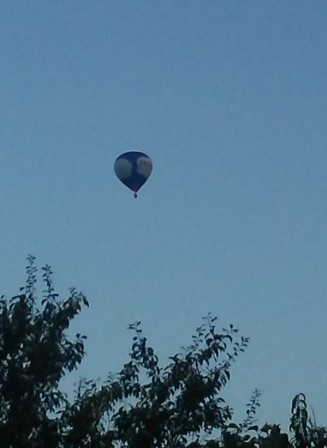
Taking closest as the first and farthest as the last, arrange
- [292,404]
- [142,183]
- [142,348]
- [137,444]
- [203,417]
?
1. [292,404]
2. [137,444]
3. [203,417]
4. [142,348]
5. [142,183]

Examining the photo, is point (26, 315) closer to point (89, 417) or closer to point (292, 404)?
point (89, 417)

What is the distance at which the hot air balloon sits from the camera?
4284 cm

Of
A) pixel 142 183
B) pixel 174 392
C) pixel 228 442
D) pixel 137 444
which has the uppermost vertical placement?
pixel 142 183

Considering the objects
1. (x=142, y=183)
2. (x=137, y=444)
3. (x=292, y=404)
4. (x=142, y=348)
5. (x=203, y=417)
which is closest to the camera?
(x=292, y=404)

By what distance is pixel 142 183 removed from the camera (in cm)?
4281

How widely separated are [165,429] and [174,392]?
110cm

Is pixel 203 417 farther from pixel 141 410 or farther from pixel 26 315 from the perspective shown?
pixel 26 315

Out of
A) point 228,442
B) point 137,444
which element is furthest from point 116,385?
point 228,442

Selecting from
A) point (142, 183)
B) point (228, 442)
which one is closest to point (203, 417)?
point (228, 442)

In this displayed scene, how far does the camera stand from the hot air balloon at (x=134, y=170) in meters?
42.8

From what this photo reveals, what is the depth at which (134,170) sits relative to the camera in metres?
42.9

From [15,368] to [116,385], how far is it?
219cm

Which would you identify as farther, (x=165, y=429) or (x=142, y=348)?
(x=142, y=348)

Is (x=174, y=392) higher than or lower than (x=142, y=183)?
lower
